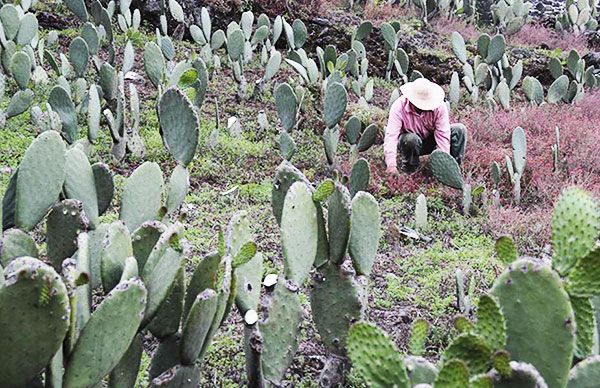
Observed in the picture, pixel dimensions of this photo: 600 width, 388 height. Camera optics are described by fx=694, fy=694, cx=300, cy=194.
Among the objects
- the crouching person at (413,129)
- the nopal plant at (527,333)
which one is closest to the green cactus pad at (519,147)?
the crouching person at (413,129)

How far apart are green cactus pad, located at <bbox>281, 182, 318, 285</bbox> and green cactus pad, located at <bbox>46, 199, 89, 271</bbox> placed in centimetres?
58

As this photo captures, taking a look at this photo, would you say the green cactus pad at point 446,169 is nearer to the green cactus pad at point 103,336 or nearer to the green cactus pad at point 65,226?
the green cactus pad at point 65,226

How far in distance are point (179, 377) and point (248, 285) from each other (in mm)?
348

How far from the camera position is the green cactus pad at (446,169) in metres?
4.56

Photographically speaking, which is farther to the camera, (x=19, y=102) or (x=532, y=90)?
(x=532, y=90)

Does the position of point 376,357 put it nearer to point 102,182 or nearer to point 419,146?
point 102,182

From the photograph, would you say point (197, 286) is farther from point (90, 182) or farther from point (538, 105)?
point (538, 105)

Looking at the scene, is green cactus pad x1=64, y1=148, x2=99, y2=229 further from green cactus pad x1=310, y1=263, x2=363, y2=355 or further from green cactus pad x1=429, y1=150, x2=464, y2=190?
green cactus pad x1=429, y1=150, x2=464, y2=190

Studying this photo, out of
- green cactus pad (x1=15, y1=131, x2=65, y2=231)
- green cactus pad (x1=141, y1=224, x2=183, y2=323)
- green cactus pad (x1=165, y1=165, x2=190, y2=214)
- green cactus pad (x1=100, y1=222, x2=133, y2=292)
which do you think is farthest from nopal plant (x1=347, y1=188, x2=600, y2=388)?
green cactus pad (x1=165, y1=165, x2=190, y2=214)

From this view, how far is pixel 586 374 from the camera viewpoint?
4.91 ft

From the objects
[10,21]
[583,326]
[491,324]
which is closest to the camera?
[491,324]

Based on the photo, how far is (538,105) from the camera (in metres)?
7.18

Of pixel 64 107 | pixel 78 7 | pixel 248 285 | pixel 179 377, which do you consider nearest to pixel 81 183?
pixel 248 285

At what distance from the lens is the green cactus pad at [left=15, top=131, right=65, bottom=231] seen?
2004 mm
